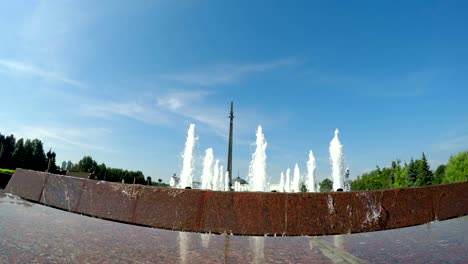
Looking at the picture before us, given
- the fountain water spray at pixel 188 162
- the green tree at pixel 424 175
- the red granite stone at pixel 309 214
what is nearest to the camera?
the red granite stone at pixel 309 214

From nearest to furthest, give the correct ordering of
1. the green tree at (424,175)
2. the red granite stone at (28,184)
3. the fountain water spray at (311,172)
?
the red granite stone at (28,184), the fountain water spray at (311,172), the green tree at (424,175)

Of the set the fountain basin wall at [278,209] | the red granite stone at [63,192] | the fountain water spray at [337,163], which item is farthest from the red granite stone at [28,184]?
the fountain water spray at [337,163]

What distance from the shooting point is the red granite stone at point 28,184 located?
8.41m

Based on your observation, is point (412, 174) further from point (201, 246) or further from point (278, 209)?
point (201, 246)

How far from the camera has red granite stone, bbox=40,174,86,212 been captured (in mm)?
7219

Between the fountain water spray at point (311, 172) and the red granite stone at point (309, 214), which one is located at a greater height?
the fountain water spray at point (311, 172)

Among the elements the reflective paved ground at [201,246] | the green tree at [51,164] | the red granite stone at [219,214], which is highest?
the green tree at [51,164]

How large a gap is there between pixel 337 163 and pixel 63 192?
32456 millimetres

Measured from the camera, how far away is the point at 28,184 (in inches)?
353

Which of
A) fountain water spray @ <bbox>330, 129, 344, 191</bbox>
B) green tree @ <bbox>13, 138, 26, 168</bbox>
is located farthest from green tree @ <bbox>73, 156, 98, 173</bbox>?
fountain water spray @ <bbox>330, 129, 344, 191</bbox>

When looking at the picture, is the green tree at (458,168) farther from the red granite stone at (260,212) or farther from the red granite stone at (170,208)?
the red granite stone at (170,208)

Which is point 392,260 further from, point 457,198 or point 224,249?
point 457,198

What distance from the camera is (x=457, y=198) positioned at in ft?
21.9

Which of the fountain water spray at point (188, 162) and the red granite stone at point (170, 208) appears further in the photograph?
the fountain water spray at point (188, 162)
